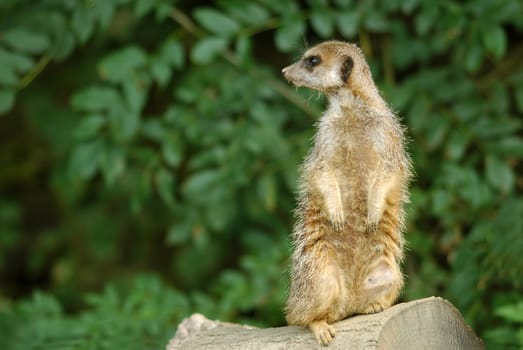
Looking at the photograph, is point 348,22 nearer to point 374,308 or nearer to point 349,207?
point 349,207

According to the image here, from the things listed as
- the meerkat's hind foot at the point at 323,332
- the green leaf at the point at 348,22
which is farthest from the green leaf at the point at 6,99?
the meerkat's hind foot at the point at 323,332

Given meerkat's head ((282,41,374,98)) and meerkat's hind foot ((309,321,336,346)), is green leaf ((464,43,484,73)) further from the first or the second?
meerkat's hind foot ((309,321,336,346))

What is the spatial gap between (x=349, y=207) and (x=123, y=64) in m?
2.25

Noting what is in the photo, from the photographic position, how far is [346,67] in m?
3.05

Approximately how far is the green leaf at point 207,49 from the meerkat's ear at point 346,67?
180 cm

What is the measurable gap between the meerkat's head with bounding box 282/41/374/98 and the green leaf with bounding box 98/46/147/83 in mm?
1825

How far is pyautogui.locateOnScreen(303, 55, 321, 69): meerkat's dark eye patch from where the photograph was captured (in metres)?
3.13

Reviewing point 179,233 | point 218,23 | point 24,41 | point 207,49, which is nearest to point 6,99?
point 24,41

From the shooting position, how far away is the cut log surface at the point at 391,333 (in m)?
2.63

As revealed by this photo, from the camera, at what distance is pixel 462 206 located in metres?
5.12

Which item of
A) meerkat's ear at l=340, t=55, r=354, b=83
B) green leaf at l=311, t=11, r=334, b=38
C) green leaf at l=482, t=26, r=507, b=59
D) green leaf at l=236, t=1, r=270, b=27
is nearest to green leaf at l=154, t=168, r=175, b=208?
green leaf at l=236, t=1, r=270, b=27

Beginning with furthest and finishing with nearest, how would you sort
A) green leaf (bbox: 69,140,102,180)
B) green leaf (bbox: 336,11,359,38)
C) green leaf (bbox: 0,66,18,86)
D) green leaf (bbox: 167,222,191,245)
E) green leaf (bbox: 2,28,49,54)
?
green leaf (bbox: 167,222,191,245) → green leaf (bbox: 69,140,102,180) → green leaf (bbox: 336,11,359,38) → green leaf (bbox: 2,28,49,54) → green leaf (bbox: 0,66,18,86)

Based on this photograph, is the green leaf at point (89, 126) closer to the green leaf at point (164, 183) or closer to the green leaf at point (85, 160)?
the green leaf at point (85, 160)

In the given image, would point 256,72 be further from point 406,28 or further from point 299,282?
point 299,282
